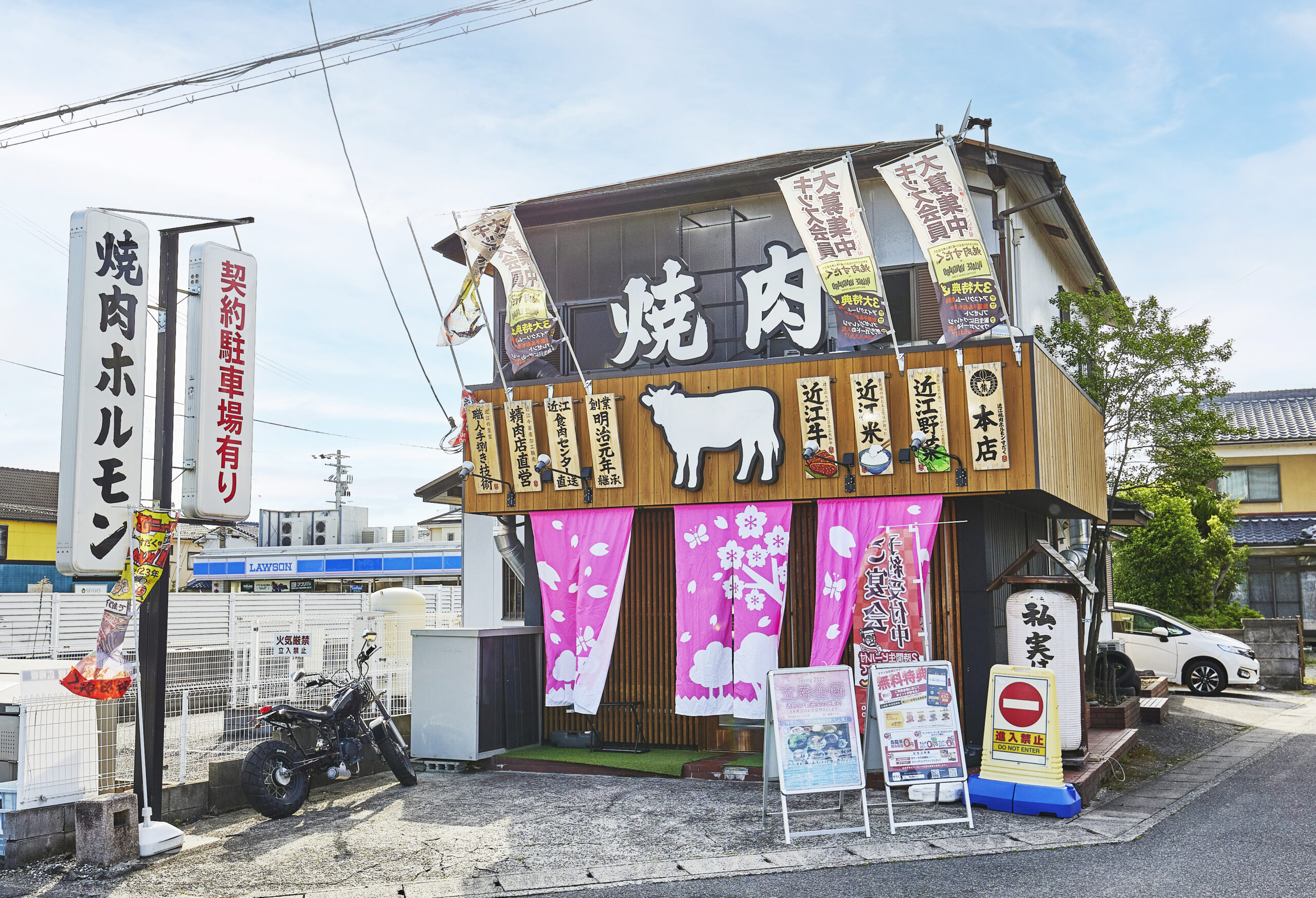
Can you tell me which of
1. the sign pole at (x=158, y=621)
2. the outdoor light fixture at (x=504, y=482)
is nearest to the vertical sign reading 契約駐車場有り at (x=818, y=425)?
the outdoor light fixture at (x=504, y=482)

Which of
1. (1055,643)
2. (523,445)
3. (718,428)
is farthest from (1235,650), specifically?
(523,445)

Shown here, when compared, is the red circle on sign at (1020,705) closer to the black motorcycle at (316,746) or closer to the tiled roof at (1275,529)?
the black motorcycle at (316,746)

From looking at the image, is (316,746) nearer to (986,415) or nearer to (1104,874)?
(1104,874)

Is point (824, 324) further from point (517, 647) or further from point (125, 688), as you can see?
point (125, 688)

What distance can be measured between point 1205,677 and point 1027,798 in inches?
506

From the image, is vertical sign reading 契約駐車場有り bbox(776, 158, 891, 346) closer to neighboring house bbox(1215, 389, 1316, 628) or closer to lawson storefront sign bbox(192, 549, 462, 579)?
neighboring house bbox(1215, 389, 1316, 628)

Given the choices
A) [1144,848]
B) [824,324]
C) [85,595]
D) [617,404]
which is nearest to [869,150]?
[824,324]

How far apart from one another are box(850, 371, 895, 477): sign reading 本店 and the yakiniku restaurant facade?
0.08ft

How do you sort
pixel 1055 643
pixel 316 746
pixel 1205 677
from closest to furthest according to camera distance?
pixel 1055 643
pixel 316 746
pixel 1205 677

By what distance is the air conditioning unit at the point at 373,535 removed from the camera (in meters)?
45.2

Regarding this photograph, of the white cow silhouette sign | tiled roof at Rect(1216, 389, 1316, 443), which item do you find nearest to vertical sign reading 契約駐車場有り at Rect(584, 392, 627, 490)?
the white cow silhouette sign

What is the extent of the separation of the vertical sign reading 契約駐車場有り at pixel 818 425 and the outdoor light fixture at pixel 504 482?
13.0 ft

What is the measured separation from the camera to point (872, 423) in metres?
11.2

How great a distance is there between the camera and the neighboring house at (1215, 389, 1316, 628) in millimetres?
29406
